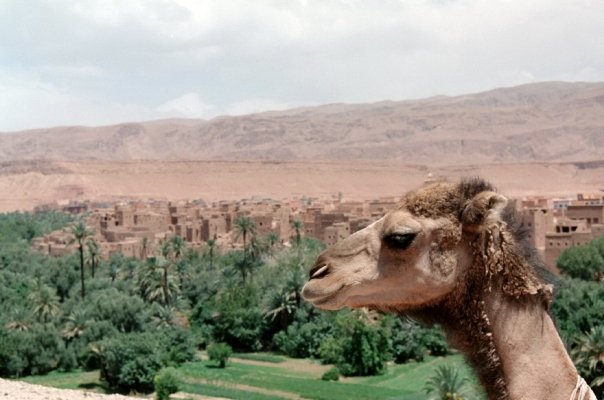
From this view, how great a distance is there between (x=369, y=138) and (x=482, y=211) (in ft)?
528

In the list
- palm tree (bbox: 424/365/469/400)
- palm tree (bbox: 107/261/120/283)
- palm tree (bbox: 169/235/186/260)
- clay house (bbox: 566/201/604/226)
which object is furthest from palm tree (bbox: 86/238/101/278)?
palm tree (bbox: 424/365/469/400)

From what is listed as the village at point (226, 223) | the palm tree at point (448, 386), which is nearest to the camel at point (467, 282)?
the palm tree at point (448, 386)

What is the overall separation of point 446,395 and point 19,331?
20.7 meters

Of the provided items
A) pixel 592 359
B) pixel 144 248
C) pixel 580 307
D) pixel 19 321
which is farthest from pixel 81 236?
pixel 592 359

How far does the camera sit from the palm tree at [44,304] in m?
35.4

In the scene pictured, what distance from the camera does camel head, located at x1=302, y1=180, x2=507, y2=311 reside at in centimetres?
245

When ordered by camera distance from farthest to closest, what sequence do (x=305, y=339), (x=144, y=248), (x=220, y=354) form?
(x=144, y=248) → (x=305, y=339) → (x=220, y=354)

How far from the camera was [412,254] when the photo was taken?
2.47 meters

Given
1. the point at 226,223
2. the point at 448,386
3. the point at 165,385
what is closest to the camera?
the point at 448,386

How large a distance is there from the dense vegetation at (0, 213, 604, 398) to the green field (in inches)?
31.5

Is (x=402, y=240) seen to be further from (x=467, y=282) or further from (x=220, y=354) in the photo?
(x=220, y=354)

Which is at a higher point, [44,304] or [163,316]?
[44,304]

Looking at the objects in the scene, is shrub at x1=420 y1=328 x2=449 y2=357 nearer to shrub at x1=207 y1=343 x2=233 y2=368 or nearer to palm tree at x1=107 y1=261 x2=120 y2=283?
shrub at x1=207 y1=343 x2=233 y2=368

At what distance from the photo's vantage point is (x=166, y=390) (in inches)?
1048
